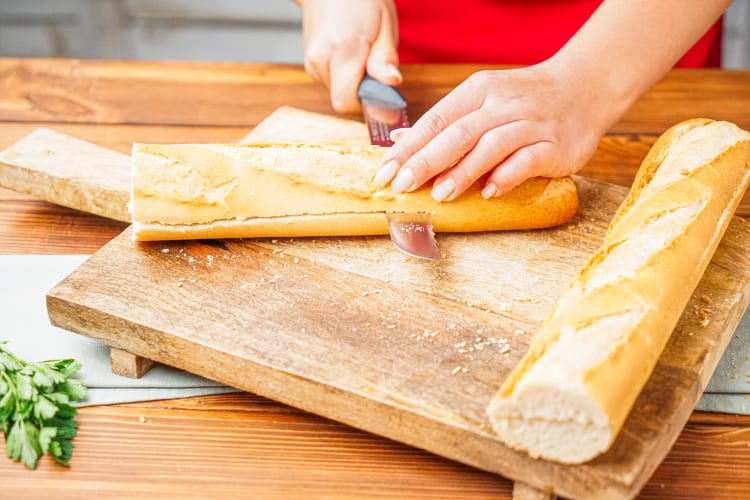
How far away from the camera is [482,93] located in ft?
5.07

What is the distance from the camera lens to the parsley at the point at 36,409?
46.6 inches

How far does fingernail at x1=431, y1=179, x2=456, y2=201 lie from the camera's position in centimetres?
149

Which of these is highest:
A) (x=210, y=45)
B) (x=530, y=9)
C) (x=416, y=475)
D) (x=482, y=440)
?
(x=530, y=9)

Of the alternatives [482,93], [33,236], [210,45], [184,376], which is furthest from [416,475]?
[210,45]

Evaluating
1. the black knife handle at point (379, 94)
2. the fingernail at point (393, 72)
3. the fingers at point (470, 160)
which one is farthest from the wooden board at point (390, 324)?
the fingernail at point (393, 72)

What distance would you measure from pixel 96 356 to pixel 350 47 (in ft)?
2.98

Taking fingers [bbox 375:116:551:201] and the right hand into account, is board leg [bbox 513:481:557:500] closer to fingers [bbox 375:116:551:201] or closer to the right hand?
fingers [bbox 375:116:551:201]

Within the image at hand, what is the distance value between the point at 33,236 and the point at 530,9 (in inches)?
52.1

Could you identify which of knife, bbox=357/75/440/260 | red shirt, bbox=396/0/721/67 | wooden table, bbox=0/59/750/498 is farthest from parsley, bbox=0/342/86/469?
red shirt, bbox=396/0/721/67

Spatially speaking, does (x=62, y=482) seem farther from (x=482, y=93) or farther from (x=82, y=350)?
(x=482, y=93)

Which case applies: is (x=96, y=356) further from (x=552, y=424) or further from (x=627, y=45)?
(x=627, y=45)

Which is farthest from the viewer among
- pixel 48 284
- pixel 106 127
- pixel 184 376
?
pixel 106 127

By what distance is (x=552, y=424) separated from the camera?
1026mm

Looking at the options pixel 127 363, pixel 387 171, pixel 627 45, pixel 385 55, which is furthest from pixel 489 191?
pixel 127 363
